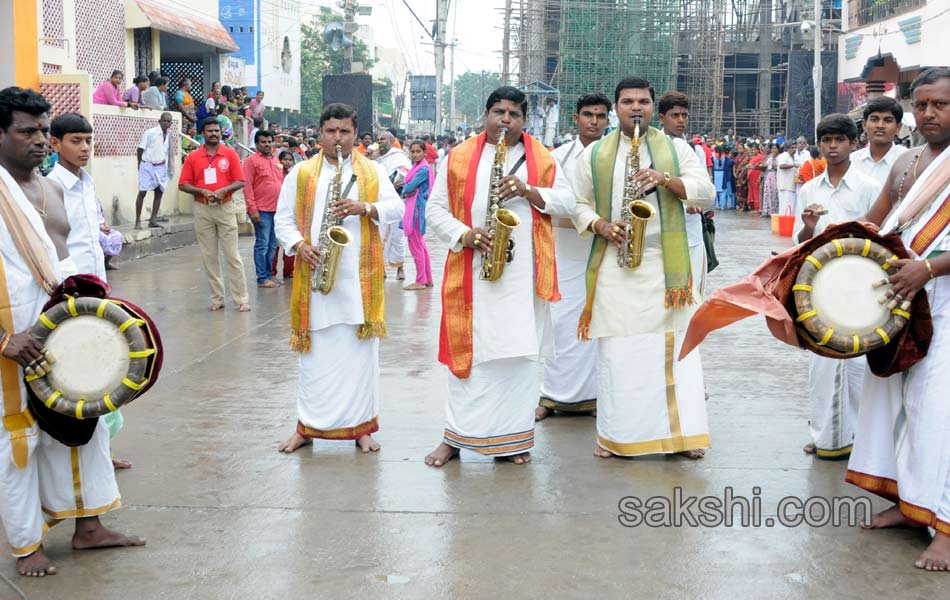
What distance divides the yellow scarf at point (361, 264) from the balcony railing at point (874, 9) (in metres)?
25.9

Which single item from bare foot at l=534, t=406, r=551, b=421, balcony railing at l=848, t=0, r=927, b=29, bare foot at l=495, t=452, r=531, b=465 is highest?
balcony railing at l=848, t=0, r=927, b=29

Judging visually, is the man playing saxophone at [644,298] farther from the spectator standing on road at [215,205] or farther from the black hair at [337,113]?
the spectator standing on road at [215,205]

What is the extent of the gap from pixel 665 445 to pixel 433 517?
4.75 ft

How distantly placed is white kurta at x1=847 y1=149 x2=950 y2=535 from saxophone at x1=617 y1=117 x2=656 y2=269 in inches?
51.6

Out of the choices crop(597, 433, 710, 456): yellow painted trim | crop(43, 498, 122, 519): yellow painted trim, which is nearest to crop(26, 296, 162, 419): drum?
crop(43, 498, 122, 519): yellow painted trim

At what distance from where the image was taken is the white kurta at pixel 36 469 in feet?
13.4

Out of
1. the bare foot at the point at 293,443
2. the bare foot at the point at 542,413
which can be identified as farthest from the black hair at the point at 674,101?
the bare foot at the point at 293,443

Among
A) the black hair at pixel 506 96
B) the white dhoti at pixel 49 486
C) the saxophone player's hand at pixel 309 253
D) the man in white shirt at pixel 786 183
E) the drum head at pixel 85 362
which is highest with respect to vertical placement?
the black hair at pixel 506 96

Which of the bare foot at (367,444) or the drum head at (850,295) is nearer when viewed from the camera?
the drum head at (850,295)

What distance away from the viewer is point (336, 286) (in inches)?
231

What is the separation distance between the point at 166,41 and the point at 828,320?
22.1 metres

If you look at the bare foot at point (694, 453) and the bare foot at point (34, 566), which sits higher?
the bare foot at point (694, 453)

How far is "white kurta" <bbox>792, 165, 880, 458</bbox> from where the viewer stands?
562cm
